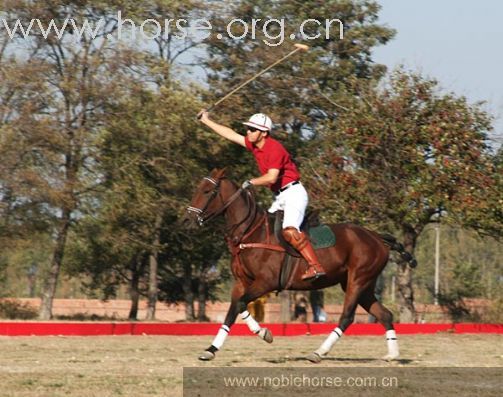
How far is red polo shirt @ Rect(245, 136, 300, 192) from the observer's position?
12273 millimetres

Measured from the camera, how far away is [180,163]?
36.5 meters

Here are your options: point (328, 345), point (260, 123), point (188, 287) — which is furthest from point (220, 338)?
point (188, 287)

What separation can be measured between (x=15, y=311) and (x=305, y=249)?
3042cm

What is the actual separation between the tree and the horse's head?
16.3 metres

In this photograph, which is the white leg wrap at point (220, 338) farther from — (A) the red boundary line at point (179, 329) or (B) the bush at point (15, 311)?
(B) the bush at point (15, 311)

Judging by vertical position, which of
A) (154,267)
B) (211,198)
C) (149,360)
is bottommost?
(149,360)

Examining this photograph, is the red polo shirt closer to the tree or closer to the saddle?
the saddle

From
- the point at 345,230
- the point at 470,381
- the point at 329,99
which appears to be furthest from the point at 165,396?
the point at 329,99

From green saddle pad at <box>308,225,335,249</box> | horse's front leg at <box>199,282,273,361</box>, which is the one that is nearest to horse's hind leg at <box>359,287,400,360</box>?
green saddle pad at <box>308,225,335,249</box>

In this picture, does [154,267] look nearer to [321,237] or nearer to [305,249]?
[321,237]

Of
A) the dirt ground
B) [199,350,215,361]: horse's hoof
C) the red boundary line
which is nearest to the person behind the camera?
the dirt ground

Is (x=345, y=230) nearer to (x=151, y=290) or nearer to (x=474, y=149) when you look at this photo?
(x=474, y=149)

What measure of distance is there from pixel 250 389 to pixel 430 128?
20.9m

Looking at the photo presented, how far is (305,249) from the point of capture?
40.7 feet
